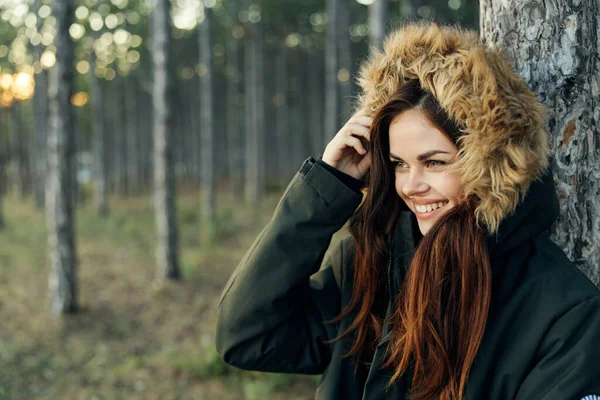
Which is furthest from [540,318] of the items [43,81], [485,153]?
[43,81]

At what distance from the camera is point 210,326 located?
6848 millimetres

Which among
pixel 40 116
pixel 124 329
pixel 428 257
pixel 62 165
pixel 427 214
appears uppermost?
pixel 427 214

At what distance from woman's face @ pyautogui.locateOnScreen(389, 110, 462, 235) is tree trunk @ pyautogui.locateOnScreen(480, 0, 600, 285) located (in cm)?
56

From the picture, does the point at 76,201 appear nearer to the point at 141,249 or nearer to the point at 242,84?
the point at 141,249

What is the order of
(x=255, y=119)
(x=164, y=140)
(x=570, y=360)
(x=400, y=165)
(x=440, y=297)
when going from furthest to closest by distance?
(x=255, y=119) → (x=164, y=140) → (x=400, y=165) → (x=440, y=297) → (x=570, y=360)

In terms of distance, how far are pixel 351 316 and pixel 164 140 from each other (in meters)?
6.86

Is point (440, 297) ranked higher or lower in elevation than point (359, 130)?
lower

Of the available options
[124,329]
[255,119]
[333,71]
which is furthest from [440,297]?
[255,119]

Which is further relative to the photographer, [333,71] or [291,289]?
[333,71]

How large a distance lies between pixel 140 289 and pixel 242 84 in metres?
23.5

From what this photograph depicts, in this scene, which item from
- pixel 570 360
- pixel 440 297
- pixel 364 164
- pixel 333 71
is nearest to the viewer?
pixel 570 360

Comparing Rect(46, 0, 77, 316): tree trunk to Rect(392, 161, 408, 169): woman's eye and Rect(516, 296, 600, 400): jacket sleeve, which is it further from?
Rect(516, 296, 600, 400): jacket sleeve

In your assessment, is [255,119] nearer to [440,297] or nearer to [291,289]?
[291,289]

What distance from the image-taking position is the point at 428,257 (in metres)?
1.66
